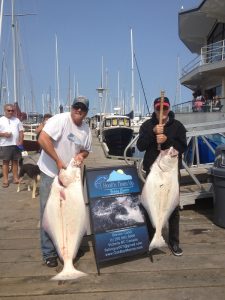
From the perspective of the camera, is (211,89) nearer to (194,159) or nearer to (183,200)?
(194,159)

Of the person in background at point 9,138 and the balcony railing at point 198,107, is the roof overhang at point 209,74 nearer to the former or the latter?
the balcony railing at point 198,107

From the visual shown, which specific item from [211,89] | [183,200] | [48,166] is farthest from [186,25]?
[48,166]

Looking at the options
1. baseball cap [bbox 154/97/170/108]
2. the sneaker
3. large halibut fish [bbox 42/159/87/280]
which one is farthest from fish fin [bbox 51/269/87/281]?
baseball cap [bbox 154/97/170/108]

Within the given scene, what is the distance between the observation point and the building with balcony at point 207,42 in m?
28.8

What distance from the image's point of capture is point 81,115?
15.3 feet

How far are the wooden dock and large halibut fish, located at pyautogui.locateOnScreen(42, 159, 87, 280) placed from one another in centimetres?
24

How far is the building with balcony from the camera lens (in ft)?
94.5

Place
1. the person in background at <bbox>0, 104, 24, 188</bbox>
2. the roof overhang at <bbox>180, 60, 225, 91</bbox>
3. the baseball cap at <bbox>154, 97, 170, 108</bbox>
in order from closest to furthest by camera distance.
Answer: the baseball cap at <bbox>154, 97, 170, 108</bbox> < the person in background at <bbox>0, 104, 24, 188</bbox> < the roof overhang at <bbox>180, 60, 225, 91</bbox>

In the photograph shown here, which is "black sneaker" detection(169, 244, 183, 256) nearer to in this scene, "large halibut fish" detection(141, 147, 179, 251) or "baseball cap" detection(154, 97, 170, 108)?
"large halibut fish" detection(141, 147, 179, 251)

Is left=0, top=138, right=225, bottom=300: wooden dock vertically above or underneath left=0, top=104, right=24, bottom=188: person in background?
underneath

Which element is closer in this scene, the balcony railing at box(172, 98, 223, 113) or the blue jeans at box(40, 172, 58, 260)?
the blue jeans at box(40, 172, 58, 260)

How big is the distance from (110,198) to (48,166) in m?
0.79

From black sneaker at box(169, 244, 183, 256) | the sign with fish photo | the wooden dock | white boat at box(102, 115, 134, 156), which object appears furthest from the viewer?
white boat at box(102, 115, 134, 156)

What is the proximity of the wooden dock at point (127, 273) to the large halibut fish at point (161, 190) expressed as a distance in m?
0.37
